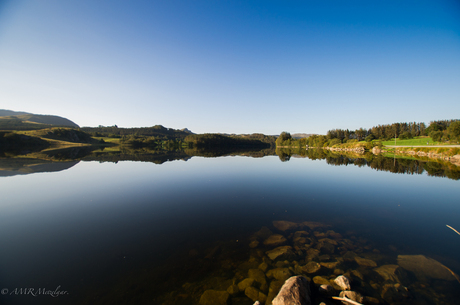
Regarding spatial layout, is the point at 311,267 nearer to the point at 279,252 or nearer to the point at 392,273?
the point at 279,252

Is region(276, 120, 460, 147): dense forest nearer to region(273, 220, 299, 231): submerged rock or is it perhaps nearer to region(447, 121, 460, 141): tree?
region(447, 121, 460, 141): tree

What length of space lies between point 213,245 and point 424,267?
7095 millimetres

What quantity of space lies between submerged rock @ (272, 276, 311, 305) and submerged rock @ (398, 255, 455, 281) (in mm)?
3994

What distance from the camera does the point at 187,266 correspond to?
18.9 feet

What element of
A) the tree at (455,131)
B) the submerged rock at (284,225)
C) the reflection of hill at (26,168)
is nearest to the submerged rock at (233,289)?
the submerged rock at (284,225)

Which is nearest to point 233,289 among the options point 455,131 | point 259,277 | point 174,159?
point 259,277

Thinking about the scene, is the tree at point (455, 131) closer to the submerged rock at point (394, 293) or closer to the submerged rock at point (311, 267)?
the submerged rock at point (394, 293)

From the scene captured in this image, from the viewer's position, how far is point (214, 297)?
4.64m

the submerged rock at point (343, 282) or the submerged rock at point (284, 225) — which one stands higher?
the submerged rock at point (343, 282)

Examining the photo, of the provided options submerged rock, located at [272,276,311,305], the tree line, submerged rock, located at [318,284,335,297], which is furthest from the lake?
the tree line

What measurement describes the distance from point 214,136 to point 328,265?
143238mm

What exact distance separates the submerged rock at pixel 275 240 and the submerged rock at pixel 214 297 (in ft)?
9.43

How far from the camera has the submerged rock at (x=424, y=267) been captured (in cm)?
544

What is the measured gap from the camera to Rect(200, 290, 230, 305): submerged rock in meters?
4.50
